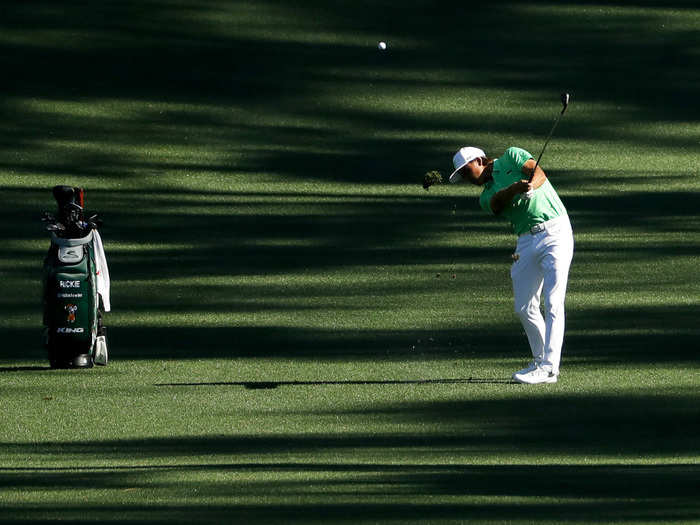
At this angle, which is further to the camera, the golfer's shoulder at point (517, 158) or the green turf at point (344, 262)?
the golfer's shoulder at point (517, 158)

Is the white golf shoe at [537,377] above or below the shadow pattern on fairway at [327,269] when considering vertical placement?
below

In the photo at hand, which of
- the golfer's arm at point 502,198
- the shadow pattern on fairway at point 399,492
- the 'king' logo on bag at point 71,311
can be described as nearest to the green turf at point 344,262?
the shadow pattern on fairway at point 399,492

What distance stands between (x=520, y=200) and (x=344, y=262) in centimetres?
587

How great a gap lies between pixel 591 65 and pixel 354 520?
63.0 feet

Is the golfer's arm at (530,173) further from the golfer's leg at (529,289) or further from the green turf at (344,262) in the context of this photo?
the green turf at (344,262)

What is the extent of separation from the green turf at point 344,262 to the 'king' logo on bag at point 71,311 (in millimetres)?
453

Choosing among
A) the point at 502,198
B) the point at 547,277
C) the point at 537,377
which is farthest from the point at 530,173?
the point at 537,377

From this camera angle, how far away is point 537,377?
40.6ft

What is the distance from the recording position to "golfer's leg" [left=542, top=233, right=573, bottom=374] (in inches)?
482

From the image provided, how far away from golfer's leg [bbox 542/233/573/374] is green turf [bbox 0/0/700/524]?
281 mm

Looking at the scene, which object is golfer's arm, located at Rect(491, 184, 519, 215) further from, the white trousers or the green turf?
the green turf

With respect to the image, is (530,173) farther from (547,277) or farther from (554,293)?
(554,293)

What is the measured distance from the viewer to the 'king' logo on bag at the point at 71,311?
1312cm

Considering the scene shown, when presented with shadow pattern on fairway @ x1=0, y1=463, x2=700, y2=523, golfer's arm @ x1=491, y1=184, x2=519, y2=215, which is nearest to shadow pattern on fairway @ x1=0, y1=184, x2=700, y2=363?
golfer's arm @ x1=491, y1=184, x2=519, y2=215
